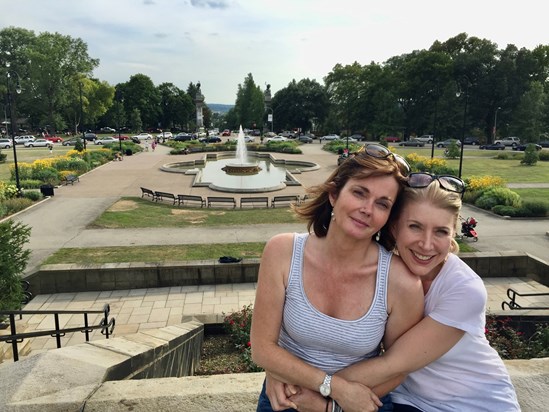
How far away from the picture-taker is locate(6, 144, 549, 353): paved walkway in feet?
29.3

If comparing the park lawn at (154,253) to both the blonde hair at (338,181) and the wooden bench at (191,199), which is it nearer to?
the wooden bench at (191,199)

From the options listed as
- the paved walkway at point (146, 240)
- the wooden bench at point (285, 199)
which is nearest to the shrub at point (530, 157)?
the paved walkway at point (146, 240)

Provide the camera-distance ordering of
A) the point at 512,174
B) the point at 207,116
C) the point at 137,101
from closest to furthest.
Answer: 1. the point at 512,174
2. the point at 137,101
3. the point at 207,116

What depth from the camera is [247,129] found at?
98312mm

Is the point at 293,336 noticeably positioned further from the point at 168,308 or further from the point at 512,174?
the point at 512,174

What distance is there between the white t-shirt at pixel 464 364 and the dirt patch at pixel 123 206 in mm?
17843

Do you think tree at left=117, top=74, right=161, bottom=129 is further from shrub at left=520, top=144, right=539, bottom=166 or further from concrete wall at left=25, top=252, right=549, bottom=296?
concrete wall at left=25, top=252, right=549, bottom=296

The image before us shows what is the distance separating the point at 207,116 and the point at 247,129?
70.8 feet

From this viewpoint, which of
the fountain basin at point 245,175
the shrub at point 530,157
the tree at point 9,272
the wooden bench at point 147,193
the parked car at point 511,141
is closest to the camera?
the tree at point 9,272

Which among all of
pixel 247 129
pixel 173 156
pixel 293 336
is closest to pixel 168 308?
pixel 293 336

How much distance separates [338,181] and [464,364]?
1.13 metres

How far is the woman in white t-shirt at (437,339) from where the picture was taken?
201 cm

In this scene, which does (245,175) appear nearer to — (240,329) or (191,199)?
(191,199)

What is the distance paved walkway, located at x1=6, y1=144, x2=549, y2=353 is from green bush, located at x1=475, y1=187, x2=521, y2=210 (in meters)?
0.60
